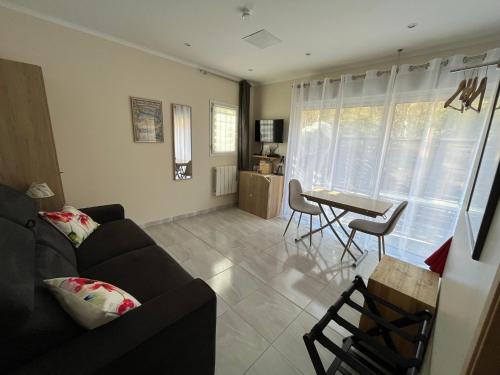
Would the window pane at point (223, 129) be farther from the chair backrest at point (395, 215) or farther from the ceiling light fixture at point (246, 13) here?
the chair backrest at point (395, 215)

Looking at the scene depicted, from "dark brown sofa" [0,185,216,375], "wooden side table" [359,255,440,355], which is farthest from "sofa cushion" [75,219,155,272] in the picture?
"wooden side table" [359,255,440,355]

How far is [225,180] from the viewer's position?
4.13 meters

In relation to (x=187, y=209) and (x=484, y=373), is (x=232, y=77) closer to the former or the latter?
(x=187, y=209)

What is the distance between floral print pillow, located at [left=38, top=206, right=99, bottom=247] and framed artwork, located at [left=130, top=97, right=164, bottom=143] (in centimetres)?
139

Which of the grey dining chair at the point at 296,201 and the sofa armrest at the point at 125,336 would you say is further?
the grey dining chair at the point at 296,201

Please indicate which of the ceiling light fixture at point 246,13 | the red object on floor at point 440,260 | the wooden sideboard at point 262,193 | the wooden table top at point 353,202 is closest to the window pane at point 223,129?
the wooden sideboard at point 262,193

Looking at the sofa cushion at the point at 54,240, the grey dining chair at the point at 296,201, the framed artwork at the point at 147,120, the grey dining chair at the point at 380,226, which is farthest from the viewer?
the grey dining chair at the point at 296,201

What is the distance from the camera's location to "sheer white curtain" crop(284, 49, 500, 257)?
2.20 m

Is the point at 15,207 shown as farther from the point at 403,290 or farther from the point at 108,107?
the point at 403,290

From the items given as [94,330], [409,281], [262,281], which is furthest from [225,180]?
[94,330]

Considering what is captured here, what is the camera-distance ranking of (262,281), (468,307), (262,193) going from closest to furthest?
(468,307) < (262,281) < (262,193)

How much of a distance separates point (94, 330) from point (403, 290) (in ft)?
5.60

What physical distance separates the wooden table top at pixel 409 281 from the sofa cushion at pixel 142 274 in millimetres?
1366

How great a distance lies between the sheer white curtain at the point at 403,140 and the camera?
2.20m
